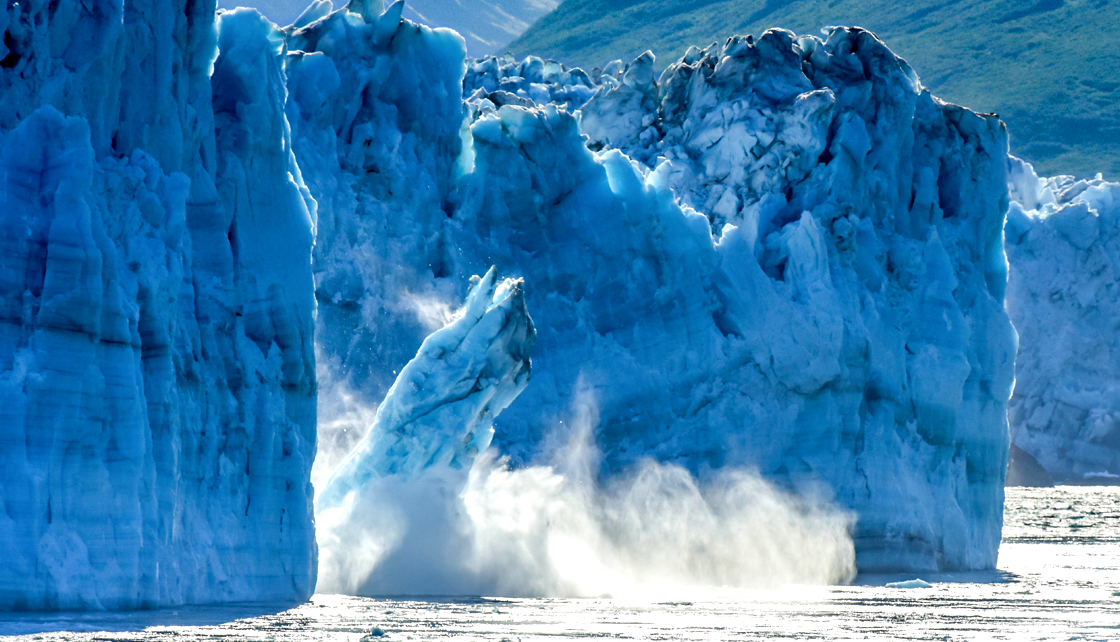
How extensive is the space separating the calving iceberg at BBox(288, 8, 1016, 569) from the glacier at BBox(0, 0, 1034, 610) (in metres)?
0.05

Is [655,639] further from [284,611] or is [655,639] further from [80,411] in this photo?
[80,411]

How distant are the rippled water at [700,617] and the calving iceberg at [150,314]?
0.70m

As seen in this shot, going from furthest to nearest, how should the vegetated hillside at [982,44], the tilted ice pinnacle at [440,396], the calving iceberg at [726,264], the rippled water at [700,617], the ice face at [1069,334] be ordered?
the vegetated hillside at [982,44] → the ice face at [1069,334] → the calving iceberg at [726,264] → the tilted ice pinnacle at [440,396] → the rippled water at [700,617]

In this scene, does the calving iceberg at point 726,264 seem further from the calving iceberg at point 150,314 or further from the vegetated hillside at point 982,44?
the vegetated hillside at point 982,44

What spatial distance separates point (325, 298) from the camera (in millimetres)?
21969

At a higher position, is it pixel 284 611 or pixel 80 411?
pixel 80 411

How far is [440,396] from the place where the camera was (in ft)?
61.3

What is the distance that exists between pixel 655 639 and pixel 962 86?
436ft

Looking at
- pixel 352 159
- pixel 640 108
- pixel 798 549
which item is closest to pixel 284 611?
pixel 352 159

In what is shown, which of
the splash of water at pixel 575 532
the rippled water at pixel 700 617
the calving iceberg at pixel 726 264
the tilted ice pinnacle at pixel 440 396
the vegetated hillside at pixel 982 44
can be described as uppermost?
the vegetated hillside at pixel 982 44

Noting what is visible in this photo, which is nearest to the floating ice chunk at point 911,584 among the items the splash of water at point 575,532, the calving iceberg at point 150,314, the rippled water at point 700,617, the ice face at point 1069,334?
the rippled water at point 700,617

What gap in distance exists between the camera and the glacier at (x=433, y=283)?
548 inches

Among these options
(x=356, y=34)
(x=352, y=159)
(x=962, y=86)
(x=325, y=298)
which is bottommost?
(x=325, y=298)

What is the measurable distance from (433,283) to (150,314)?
28.3 feet
